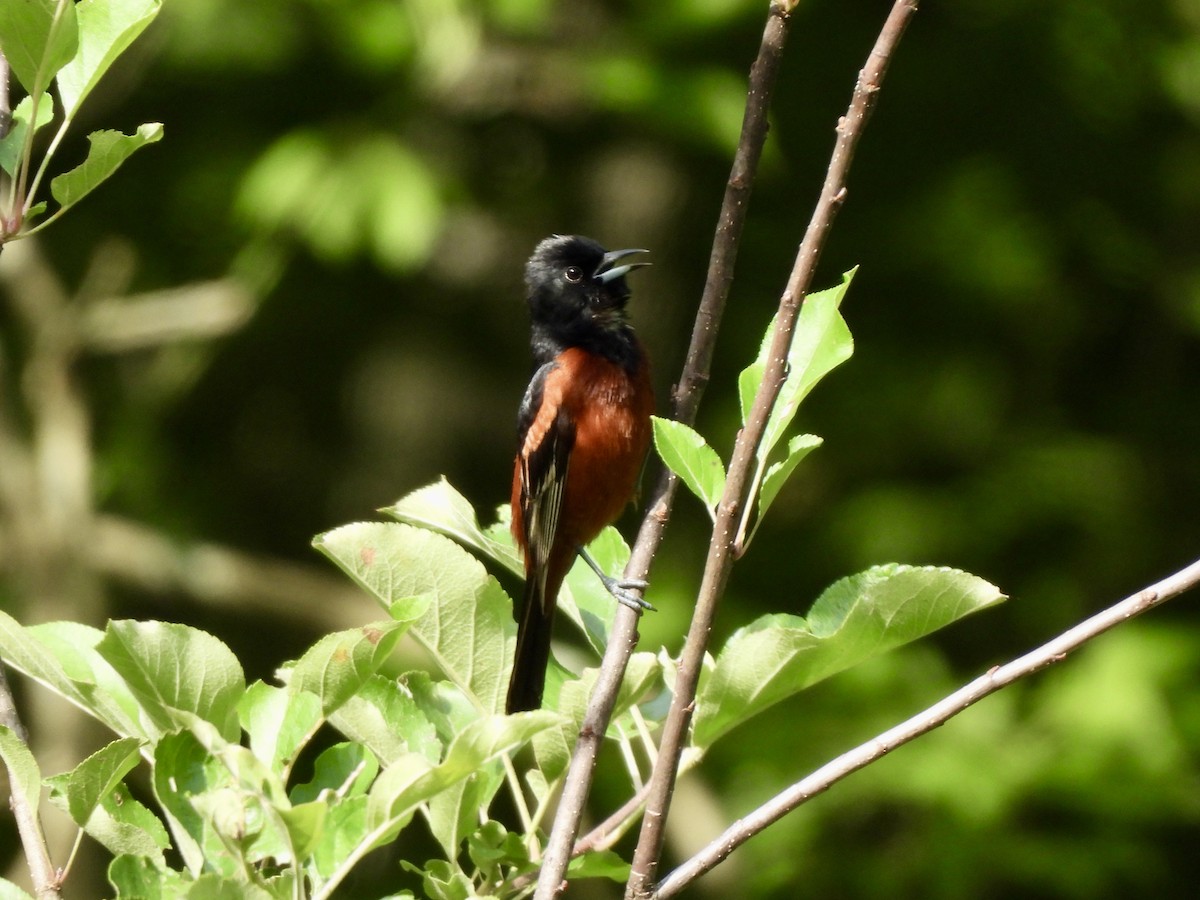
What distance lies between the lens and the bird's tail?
10.8 ft

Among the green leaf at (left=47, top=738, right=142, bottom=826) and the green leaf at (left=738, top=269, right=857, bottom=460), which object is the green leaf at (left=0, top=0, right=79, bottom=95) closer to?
the green leaf at (left=47, top=738, right=142, bottom=826)

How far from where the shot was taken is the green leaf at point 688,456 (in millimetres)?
1771

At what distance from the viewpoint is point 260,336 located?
8.38 m

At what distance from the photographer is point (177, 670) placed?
5.21ft

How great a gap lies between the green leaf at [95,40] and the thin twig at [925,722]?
3.90ft

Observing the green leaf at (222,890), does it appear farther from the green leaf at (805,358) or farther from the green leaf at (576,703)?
the green leaf at (805,358)

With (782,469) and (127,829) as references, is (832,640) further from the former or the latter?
(127,829)

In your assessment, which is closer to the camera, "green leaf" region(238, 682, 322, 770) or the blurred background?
"green leaf" region(238, 682, 322, 770)

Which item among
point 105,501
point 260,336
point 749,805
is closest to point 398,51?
point 260,336

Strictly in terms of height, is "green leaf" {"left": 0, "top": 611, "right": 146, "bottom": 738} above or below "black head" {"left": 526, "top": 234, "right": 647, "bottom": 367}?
above

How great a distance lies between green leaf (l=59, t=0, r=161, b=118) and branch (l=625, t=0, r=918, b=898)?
0.89 m

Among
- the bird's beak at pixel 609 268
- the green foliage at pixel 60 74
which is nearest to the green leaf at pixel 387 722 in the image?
the green foliage at pixel 60 74

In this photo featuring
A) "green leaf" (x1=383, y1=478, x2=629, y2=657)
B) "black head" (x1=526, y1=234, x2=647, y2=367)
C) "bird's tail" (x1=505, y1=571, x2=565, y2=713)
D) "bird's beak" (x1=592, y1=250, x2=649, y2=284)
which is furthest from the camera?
"black head" (x1=526, y1=234, x2=647, y2=367)

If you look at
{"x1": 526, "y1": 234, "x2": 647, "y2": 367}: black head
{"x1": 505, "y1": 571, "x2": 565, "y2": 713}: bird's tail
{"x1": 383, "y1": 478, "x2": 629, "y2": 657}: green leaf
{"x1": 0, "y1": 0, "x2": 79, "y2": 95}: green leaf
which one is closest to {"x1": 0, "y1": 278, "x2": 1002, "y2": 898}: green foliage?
{"x1": 383, "y1": 478, "x2": 629, "y2": 657}: green leaf
